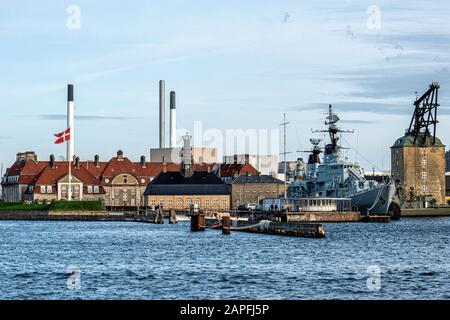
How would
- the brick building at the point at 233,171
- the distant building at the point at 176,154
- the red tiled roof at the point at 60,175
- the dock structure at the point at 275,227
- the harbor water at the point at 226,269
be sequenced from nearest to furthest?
the harbor water at the point at 226,269 < the dock structure at the point at 275,227 < the red tiled roof at the point at 60,175 < the brick building at the point at 233,171 < the distant building at the point at 176,154

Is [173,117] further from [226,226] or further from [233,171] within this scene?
[226,226]

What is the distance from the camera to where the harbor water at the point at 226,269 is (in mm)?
39531

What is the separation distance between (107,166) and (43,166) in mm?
13239

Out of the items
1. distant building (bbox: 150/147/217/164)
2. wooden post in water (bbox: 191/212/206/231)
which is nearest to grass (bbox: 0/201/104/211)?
distant building (bbox: 150/147/217/164)

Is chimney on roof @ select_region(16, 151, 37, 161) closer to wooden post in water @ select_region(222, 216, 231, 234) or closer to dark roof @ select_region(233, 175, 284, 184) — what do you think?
dark roof @ select_region(233, 175, 284, 184)

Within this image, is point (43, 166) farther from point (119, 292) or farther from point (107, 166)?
point (119, 292)

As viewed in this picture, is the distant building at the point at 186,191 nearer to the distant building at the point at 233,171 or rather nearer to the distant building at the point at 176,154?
the distant building at the point at 233,171

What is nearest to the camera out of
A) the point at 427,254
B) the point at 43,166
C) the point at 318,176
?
the point at 427,254

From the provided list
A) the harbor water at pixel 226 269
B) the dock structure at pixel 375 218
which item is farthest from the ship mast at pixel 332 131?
the harbor water at pixel 226 269

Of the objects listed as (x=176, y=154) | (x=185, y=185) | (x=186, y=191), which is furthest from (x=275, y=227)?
(x=176, y=154)

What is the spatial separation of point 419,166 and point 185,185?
45.1 meters

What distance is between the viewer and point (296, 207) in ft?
436

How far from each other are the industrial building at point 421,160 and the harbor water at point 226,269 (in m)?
95.6
